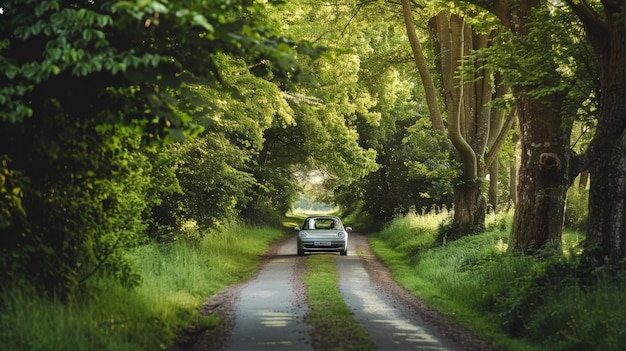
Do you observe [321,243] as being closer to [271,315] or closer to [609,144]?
[271,315]

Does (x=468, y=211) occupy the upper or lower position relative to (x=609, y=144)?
lower

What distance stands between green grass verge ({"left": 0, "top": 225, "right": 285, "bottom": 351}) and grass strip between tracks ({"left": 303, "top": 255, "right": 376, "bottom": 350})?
1808 millimetres

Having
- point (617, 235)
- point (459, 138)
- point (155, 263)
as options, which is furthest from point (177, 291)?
point (459, 138)

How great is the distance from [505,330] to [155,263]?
770 centimetres

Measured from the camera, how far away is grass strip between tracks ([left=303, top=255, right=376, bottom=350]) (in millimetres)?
9305

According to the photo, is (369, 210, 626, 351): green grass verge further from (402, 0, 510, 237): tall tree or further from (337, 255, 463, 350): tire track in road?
(402, 0, 510, 237): tall tree

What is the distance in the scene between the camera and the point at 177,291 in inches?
534

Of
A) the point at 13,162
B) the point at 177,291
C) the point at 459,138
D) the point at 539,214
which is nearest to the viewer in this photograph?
the point at 13,162

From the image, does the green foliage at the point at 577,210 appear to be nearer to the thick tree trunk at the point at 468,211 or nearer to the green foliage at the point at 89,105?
the thick tree trunk at the point at 468,211

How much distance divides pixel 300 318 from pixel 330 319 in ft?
1.66

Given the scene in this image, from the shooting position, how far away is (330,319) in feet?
37.3

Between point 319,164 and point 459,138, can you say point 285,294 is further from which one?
point 319,164

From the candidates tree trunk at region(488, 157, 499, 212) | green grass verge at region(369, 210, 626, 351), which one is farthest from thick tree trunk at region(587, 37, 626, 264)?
tree trunk at region(488, 157, 499, 212)

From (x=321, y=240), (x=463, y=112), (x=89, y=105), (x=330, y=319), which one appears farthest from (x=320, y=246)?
(x=89, y=105)
